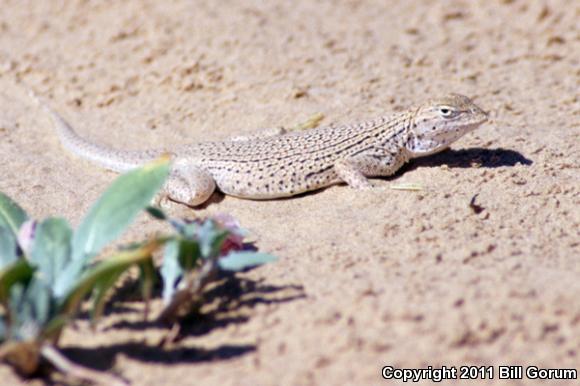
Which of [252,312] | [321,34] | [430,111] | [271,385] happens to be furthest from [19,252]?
[321,34]

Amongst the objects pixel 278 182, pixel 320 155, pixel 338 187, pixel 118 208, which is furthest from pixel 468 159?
pixel 118 208

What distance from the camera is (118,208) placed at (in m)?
3.51

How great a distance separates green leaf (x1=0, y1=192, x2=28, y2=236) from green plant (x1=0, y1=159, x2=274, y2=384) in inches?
1.0

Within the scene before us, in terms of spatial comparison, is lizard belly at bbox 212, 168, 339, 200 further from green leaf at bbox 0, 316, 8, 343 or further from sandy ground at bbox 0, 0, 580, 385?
green leaf at bbox 0, 316, 8, 343

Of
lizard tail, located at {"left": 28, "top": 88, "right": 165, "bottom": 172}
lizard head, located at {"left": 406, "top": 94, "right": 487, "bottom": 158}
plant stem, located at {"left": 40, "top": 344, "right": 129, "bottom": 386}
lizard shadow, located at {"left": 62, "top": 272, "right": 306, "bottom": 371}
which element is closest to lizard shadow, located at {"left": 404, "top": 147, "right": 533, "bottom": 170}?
lizard head, located at {"left": 406, "top": 94, "right": 487, "bottom": 158}

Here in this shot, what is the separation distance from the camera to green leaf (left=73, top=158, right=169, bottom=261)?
11.4 feet

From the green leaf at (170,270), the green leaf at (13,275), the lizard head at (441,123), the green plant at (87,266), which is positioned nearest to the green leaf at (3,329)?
the green plant at (87,266)

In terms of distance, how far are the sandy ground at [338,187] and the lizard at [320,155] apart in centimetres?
13

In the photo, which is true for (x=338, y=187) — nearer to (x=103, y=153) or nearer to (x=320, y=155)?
(x=320, y=155)

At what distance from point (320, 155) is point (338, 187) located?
27 centimetres

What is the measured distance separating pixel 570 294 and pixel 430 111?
245 cm

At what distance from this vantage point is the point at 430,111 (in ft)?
18.7

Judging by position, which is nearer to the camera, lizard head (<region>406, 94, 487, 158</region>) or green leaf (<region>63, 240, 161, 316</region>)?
green leaf (<region>63, 240, 161, 316</region>)

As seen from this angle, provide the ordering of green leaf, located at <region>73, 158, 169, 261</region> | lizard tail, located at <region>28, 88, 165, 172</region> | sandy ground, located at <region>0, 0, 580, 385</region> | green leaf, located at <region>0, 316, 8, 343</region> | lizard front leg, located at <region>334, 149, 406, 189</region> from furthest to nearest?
1. lizard tail, located at <region>28, 88, 165, 172</region>
2. lizard front leg, located at <region>334, 149, 406, 189</region>
3. green leaf, located at <region>73, 158, 169, 261</region>
4. sandy ground, located at <region>0, 0, 580, 385</region>
5. green leaf, located at <region>0, 316, 8, 343</region>
